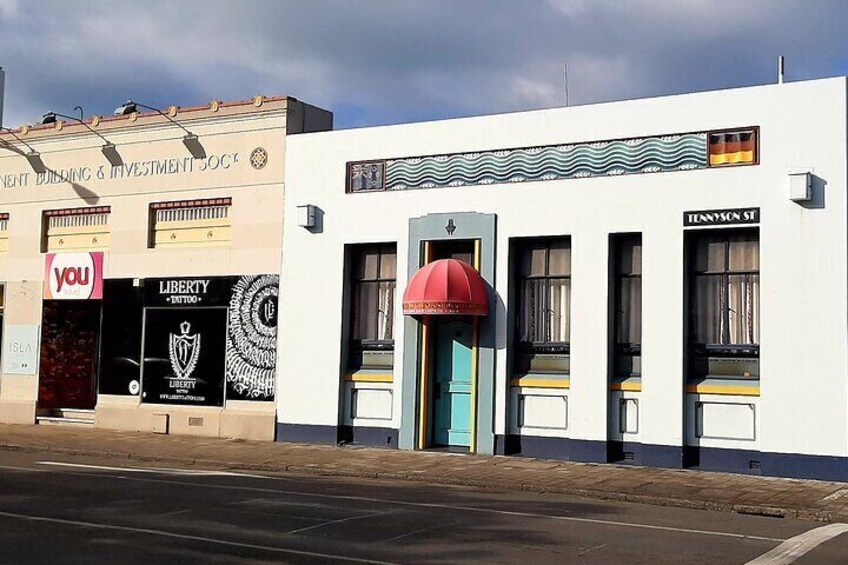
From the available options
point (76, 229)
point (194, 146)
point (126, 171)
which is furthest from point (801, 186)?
point (76, 229)

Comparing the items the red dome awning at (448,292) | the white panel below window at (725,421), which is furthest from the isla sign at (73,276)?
the white panel below window at (725,421)

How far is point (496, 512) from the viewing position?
13.3 metres

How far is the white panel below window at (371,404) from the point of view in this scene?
847 inches

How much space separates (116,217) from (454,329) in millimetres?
9437

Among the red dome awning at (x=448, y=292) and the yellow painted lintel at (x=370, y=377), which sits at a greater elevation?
→ the red dome awning at (x=448, y=292)

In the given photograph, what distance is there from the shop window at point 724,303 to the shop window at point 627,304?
1.00 metres

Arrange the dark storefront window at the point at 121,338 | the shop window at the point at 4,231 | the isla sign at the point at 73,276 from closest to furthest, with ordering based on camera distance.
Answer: the dark storefront window at the point at 121,338
the isla sign at the point at 73,276
the shop window at the point at 4,231

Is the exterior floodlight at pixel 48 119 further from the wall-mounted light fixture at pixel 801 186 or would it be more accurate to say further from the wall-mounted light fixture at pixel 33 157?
the wall-mounted light fixture at pixel 801 186

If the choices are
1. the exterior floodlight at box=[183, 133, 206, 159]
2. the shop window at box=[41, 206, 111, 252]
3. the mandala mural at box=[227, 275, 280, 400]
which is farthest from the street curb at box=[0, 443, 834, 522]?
the exterior floodlight at box=[183, 133, 206, 159]

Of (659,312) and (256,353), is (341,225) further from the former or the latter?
(659,312)

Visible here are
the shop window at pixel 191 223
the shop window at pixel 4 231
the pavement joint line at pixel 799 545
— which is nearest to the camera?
the pavement joint line at pixel 799 545

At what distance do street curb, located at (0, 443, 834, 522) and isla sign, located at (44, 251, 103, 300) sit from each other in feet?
16.3

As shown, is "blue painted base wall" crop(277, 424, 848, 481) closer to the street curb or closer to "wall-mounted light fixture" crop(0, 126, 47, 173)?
the street curb

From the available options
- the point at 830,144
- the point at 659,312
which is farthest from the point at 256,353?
the point at 830,144
